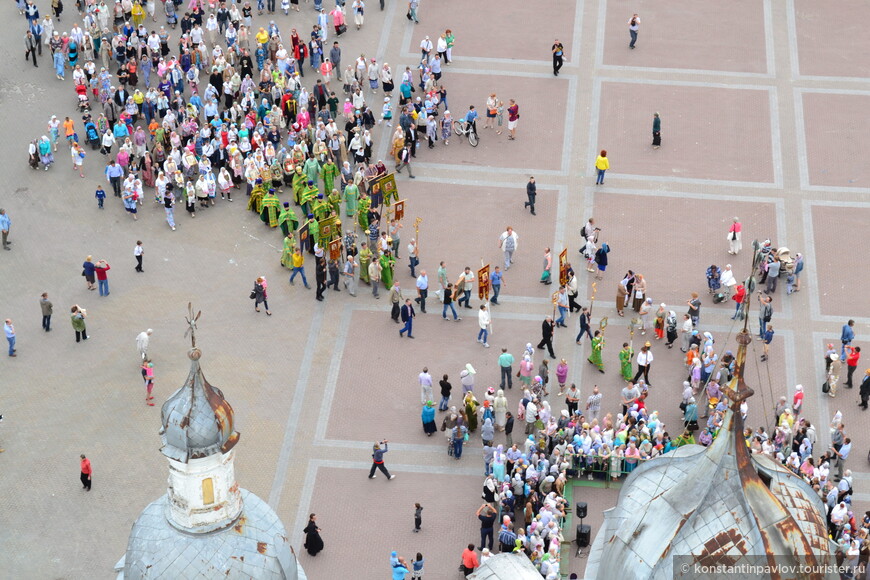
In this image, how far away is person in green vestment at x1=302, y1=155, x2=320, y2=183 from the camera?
61.1 metres

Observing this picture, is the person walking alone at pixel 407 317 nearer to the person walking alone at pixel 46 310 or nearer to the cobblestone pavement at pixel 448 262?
the cobblestone pavement at pixel 448 262

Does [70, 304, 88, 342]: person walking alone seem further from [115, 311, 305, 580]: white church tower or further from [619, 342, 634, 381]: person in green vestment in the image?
[115, 311, 305, 580]: white church tower

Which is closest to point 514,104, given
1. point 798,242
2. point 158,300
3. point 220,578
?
point 798,242

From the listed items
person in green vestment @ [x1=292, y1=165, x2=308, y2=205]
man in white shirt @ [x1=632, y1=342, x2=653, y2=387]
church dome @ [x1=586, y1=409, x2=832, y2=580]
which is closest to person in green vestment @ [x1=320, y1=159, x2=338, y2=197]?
person in green vestment @ [x1=292, y1=165, x2=308, y2=205]

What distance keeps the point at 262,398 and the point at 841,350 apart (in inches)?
756

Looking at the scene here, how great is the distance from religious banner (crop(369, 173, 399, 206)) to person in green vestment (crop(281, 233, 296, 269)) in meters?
3.42

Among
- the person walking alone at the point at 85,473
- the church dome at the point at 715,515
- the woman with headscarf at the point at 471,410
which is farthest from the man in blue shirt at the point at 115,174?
the church dome at the point at 715,515

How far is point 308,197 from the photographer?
2381 inches

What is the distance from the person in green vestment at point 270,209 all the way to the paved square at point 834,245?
18927 mm

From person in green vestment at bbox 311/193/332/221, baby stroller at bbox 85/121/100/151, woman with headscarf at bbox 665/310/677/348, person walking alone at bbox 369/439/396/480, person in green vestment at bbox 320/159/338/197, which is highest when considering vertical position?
baby stroller at bbox 85/121/100/151

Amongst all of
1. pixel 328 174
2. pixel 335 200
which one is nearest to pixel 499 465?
pixel 335 200

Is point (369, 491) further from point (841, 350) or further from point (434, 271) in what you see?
point (841, 350)

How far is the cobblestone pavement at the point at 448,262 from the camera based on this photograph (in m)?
50.5

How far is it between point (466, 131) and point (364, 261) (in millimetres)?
10023
